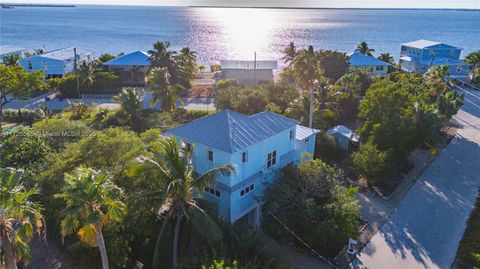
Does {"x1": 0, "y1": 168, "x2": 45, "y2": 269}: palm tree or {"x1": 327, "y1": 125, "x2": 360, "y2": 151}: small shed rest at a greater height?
{"x1": 0, "y1": 168, "x2": 45, "y2": 269}: palm tree

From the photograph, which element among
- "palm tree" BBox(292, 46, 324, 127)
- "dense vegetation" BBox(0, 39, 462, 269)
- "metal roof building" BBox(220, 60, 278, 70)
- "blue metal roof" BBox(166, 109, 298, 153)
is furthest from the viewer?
"metal roof building" BBox(220, 60, 278, 70)

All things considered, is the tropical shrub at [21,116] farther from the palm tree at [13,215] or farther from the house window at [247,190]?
the palm tree at [13,215]

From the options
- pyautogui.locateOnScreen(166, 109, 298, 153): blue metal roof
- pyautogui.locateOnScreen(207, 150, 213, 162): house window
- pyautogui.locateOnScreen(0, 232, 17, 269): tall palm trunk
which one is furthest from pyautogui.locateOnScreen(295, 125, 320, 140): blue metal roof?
pyautogui.locateOnScreen(0, 232, 17, 269): tall palm trunk

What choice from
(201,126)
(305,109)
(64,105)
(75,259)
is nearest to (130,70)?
(64,105)

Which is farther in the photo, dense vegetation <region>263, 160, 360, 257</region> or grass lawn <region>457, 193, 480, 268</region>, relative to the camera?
dense vegetation <region>263, 160, 360, 257</region>

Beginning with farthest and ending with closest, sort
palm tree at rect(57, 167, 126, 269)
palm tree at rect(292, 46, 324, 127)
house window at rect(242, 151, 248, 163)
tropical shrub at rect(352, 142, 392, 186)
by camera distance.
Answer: palm tree at rect(292, 46, 324, 127), tropical shrub at rect(352, 142, 392, 186), house window at rect(242, 151, 248, 163), palm tree at rect(57, 167, 126, 269)

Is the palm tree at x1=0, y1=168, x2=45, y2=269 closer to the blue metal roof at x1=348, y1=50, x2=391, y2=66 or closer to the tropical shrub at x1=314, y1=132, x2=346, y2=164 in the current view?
the tropical shrub at x1=314, y1=132, x2=346, y2=164

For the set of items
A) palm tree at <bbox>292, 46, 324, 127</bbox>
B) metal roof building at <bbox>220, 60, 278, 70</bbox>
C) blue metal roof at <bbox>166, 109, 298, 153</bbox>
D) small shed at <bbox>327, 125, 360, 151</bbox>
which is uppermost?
palm tree at <bbox>292, 46, 324, 127</bbox>

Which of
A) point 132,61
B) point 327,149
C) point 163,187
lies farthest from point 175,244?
point 132,61

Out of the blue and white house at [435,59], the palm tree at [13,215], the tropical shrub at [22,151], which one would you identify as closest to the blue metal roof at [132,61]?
the tropical shrub at [22,151]
